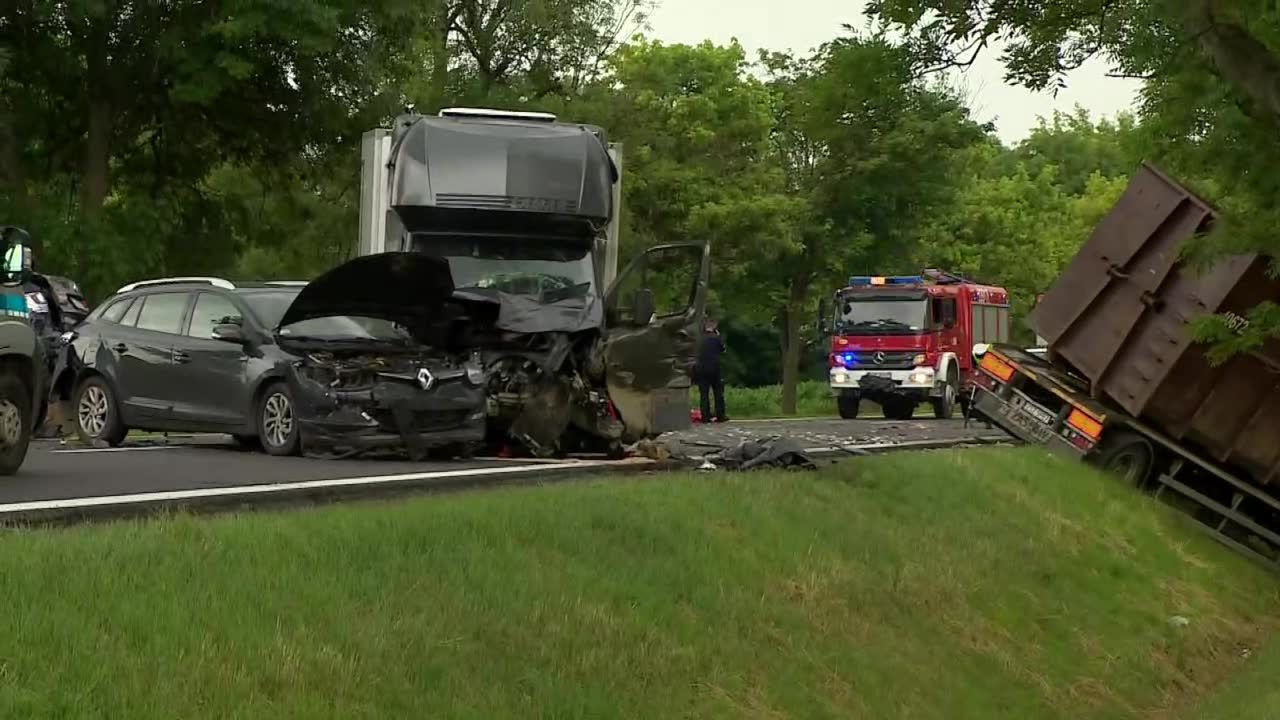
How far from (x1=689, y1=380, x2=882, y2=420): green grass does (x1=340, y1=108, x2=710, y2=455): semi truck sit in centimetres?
2272

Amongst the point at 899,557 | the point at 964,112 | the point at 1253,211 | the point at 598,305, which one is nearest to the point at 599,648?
the point at 899,557

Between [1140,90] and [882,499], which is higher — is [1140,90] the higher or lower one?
the higher one

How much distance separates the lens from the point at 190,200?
30453 mm

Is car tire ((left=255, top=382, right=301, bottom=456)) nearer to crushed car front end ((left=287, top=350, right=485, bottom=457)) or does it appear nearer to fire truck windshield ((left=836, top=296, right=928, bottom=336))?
crushed car front end ((left=287, top=350, right=485, bottom=457))

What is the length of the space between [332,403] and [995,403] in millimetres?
8655

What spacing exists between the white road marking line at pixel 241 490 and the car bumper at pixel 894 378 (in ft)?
63.4

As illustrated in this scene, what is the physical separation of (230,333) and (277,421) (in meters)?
0.92

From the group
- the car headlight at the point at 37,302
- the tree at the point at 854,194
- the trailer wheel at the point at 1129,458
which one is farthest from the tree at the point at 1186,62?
the tree at the point at 854,194

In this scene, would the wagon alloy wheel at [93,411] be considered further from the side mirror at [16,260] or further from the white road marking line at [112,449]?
the side mirror at [16,260]

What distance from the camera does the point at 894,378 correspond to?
3198 cm

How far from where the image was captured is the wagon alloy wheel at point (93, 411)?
50.9ft

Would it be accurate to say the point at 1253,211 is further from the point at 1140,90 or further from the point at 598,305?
the point at 598,305

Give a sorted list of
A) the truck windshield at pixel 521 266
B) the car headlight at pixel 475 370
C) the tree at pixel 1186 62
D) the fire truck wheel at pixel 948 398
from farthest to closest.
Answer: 1. the fire truck wheel at pixel 948 398
2. the truck windshield at pixel 521 266
3. the car headlight at pixel 475 370
4. the tree at pixel 1186 62

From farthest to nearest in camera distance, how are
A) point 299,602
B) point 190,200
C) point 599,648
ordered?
1. point 190,200
2. point 599,648
3. point 299,602
